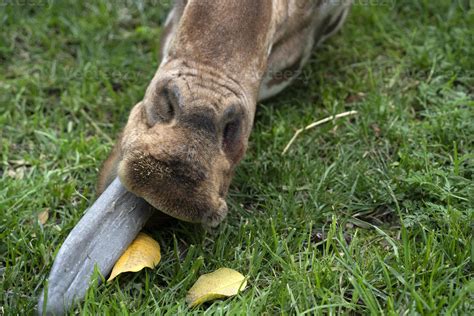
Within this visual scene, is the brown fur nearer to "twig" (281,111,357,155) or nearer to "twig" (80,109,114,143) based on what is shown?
"twig" (281,111,357,155)

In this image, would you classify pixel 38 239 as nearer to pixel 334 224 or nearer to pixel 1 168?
pixel 1 168

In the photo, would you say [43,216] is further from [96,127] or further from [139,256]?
[96,127]

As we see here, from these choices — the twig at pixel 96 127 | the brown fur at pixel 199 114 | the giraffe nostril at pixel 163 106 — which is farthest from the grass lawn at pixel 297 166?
the giraffe nostril at pixel 163 106

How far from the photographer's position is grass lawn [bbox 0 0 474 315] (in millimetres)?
2473

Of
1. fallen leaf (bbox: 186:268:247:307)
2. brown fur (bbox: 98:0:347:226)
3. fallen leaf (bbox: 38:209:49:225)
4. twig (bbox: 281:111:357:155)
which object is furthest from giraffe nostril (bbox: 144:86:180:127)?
twig (bbox: 281:111:357:155)

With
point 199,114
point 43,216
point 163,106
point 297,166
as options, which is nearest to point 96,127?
point 43,216

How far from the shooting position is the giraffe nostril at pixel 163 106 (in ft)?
8.04

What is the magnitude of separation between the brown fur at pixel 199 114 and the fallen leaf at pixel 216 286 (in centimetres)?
18

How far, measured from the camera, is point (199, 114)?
2.41 m

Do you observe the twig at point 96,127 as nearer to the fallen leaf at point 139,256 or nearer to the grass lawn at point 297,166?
the grass lawn at point 297,166

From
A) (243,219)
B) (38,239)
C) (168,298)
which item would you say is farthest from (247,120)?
(38,239)

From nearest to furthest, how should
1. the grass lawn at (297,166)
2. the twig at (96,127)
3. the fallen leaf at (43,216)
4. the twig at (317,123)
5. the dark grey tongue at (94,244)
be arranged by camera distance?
1. the dark grey tongue at (94,244)
2. the grass lawn at (297,166)
3. the fallen leaf at (43,216)
4. the twig at (317,123)
5. the twig at (96,127)

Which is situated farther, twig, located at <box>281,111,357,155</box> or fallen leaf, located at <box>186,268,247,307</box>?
twig, located at <box>281,111,357,155</box>

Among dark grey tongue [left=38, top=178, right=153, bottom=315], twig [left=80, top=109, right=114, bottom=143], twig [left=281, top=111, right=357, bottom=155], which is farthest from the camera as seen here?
twig [left=80, top=109, right=114, bottom=143]
